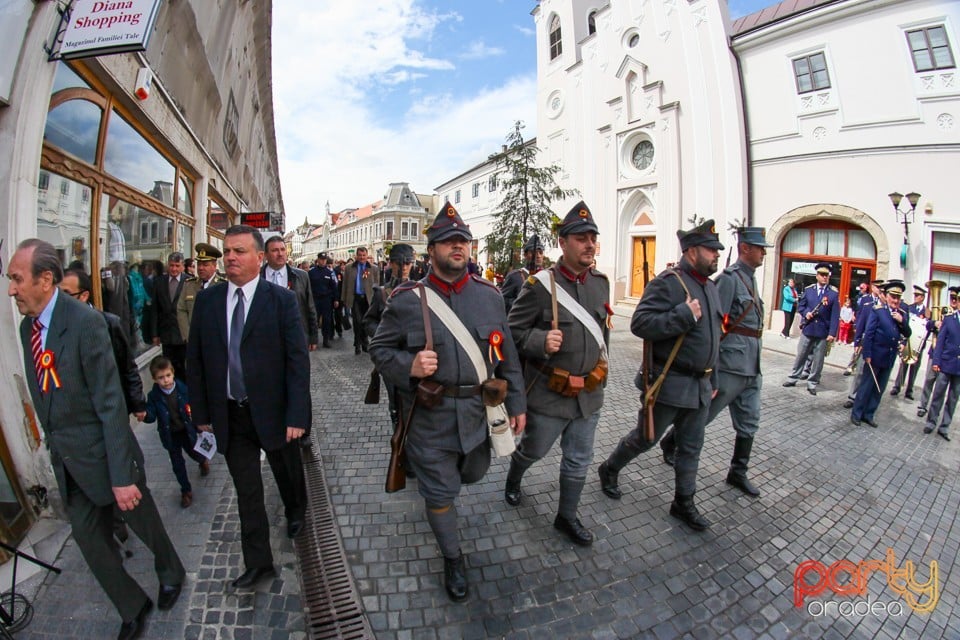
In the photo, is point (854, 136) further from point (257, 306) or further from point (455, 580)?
point (257, 306)

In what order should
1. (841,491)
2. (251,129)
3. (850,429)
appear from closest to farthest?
1. (841,491)
2. (850,429)
3. (251,129)

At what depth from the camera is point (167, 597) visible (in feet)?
7.93

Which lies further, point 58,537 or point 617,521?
point 617,521

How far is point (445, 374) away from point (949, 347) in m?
7.29

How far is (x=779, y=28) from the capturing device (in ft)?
43.3

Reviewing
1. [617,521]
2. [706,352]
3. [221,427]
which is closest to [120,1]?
[221,427]

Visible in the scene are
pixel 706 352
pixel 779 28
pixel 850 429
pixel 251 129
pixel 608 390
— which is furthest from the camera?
pixel 251 129

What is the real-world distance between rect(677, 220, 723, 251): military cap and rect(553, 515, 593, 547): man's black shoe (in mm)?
2258

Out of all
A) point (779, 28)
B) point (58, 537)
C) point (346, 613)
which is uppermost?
point (779, 28)

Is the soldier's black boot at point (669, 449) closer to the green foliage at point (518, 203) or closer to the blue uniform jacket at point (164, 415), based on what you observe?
the blue uniform jacket at point (164, 415)

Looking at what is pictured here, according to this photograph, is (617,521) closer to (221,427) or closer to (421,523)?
(421,523)

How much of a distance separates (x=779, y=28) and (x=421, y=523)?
17844mm

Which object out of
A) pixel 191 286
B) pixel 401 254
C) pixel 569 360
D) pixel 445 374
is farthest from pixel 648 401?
pixel 191 286

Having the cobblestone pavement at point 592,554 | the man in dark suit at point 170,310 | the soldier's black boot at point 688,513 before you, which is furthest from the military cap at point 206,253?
the soldier's black boot at point 688,513
